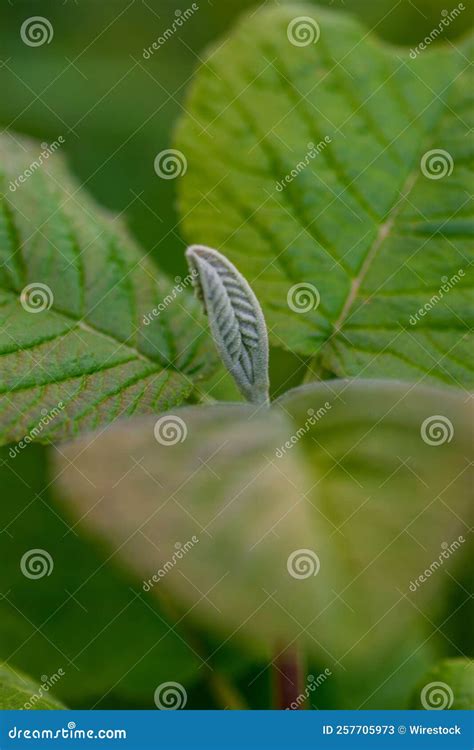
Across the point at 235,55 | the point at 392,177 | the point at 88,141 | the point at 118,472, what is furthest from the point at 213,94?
the point at 88,141

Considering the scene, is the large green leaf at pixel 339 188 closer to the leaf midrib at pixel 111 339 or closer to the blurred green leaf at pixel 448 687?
the leaf midrib at pixel 111 339

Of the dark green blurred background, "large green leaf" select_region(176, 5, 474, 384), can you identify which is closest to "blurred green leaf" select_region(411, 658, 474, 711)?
the dark green blurred background

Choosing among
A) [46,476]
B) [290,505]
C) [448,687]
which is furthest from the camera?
[46,476]

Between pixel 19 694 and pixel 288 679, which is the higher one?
pixel 288 679

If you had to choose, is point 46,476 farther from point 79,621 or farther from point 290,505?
point 290,505

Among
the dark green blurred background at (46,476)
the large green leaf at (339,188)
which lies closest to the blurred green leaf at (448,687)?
the dark green blurred background at (46,476)

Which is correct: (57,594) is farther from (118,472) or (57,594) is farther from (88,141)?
(88,141)

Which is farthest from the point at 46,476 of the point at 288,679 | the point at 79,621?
the point at 288,679
